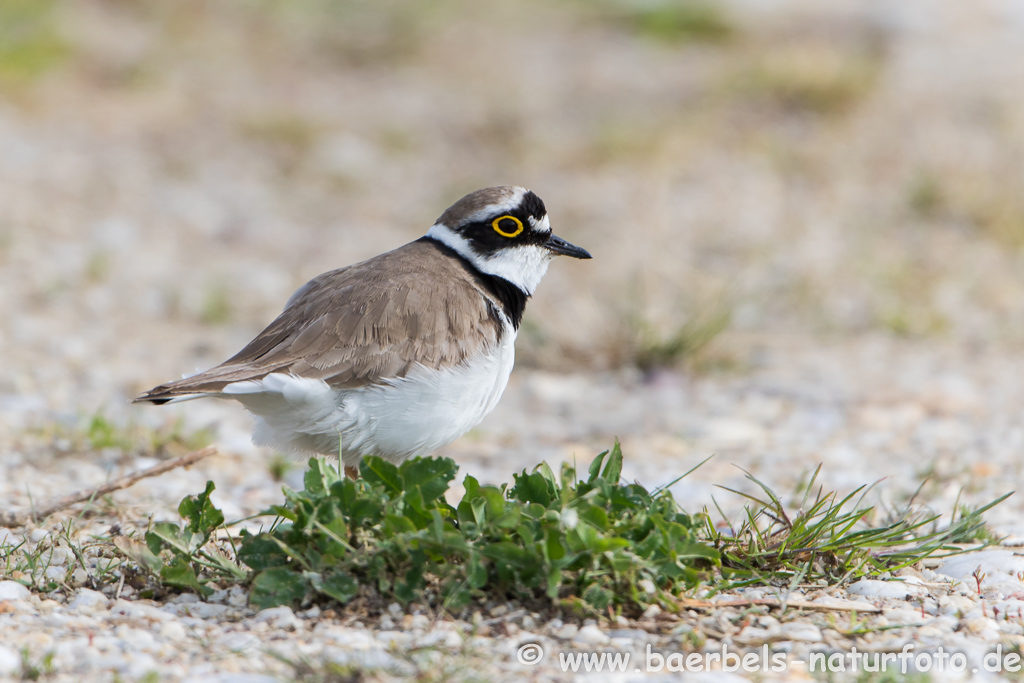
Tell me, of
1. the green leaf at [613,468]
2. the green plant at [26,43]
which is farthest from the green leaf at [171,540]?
the green plant at [26,43]

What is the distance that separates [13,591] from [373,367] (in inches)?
46.9

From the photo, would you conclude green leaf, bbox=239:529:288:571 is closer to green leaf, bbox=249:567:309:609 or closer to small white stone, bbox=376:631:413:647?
green leaf, bbox=249:567:309:609

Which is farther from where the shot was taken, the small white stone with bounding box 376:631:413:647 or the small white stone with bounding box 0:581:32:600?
the small white stone with bounding box 0:581:32:600

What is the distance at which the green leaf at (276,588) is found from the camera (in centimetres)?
267

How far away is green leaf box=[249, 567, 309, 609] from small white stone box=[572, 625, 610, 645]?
72 centimetres

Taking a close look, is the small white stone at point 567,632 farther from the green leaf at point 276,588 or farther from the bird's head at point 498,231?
the bird's head at point 498,231

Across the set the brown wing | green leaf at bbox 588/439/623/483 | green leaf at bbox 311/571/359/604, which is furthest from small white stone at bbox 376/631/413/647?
the brown wing

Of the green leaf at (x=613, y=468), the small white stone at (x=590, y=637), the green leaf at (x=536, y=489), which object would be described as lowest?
the small white stone at (x=590, y=637)

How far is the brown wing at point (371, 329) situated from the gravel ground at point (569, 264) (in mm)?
608

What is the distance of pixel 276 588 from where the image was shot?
2676mm

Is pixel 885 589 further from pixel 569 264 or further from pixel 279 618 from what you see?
pixel 569 264

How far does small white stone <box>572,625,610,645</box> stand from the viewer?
258cm

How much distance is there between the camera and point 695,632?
2631 millimetres

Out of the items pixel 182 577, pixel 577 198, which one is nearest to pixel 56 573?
pixel 182 577
